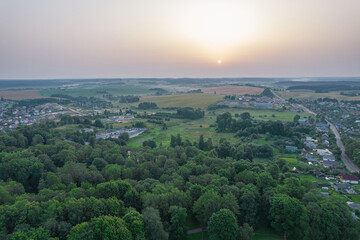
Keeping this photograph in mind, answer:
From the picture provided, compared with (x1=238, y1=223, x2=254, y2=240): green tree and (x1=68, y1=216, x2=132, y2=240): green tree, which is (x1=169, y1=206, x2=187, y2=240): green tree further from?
(x1=238, y1=223, x2=254, y2=240): green tree

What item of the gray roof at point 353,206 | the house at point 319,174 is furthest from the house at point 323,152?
the gray roof at point 353,206

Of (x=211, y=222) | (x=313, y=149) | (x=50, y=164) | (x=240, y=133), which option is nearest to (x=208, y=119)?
(x=240, y=133)

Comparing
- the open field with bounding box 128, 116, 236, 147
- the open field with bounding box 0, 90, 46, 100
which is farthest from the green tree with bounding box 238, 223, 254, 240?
the open field with bounding box 0, 90, 46, 100

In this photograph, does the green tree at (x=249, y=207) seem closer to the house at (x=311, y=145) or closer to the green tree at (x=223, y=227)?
the green tree at (x=223, y=227)

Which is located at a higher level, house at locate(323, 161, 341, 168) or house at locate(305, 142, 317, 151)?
house at locate(305, 142, 317, 151)

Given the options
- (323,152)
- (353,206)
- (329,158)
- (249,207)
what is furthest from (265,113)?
(249,207)

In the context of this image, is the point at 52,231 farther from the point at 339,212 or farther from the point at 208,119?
the point at 208,119
